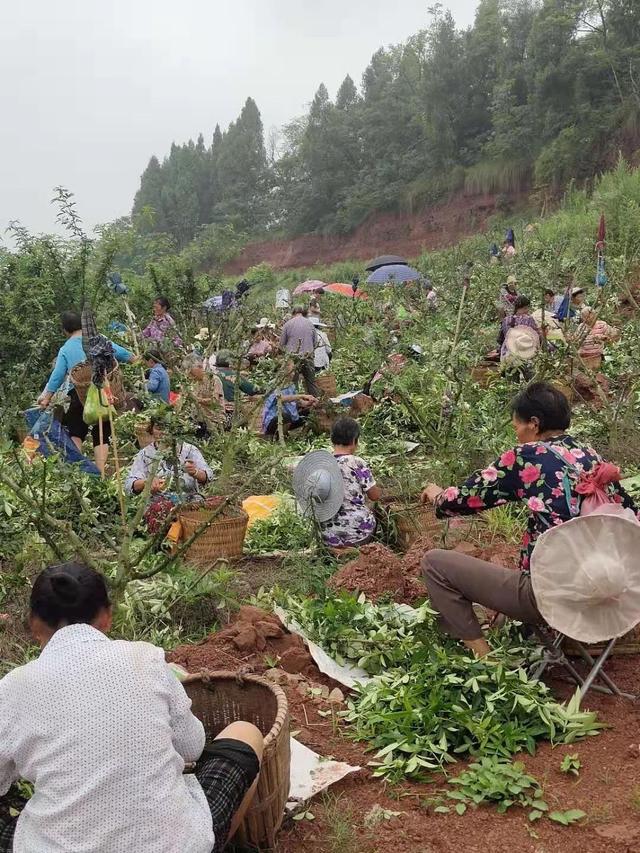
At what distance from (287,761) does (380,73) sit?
61.0 metres

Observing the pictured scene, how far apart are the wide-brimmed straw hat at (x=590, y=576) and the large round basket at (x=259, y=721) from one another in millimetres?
1044

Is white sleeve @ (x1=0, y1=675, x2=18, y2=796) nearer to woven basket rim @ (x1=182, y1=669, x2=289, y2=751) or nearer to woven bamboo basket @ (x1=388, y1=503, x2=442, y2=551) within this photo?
woven basket rim @ (x1=182, y1=669, x2=289, y2=751)

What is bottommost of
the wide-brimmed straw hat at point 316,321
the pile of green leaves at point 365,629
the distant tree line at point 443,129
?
the pile of green leaves at point 365,629

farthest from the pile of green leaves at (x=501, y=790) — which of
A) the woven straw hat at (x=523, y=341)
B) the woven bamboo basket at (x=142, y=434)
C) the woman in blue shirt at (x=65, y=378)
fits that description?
the woven straw hat at (x=523, y=341)

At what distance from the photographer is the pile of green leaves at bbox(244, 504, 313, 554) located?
525 cm

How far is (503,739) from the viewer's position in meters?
2.94

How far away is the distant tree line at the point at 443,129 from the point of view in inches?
1437

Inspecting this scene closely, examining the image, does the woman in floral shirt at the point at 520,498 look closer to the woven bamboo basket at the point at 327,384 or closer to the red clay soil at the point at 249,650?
the red clay soil at the point at 249,650

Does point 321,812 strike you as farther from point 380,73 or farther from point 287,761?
point 380,73

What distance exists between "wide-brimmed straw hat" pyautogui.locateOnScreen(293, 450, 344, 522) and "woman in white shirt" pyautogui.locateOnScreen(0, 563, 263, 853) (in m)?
2.84

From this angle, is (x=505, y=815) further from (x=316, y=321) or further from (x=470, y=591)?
(x=316, y=321)

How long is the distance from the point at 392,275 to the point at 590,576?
13.6 meters

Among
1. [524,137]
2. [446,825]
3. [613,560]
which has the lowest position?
[446,825]

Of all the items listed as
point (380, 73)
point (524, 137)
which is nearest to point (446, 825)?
point (524, 137)
